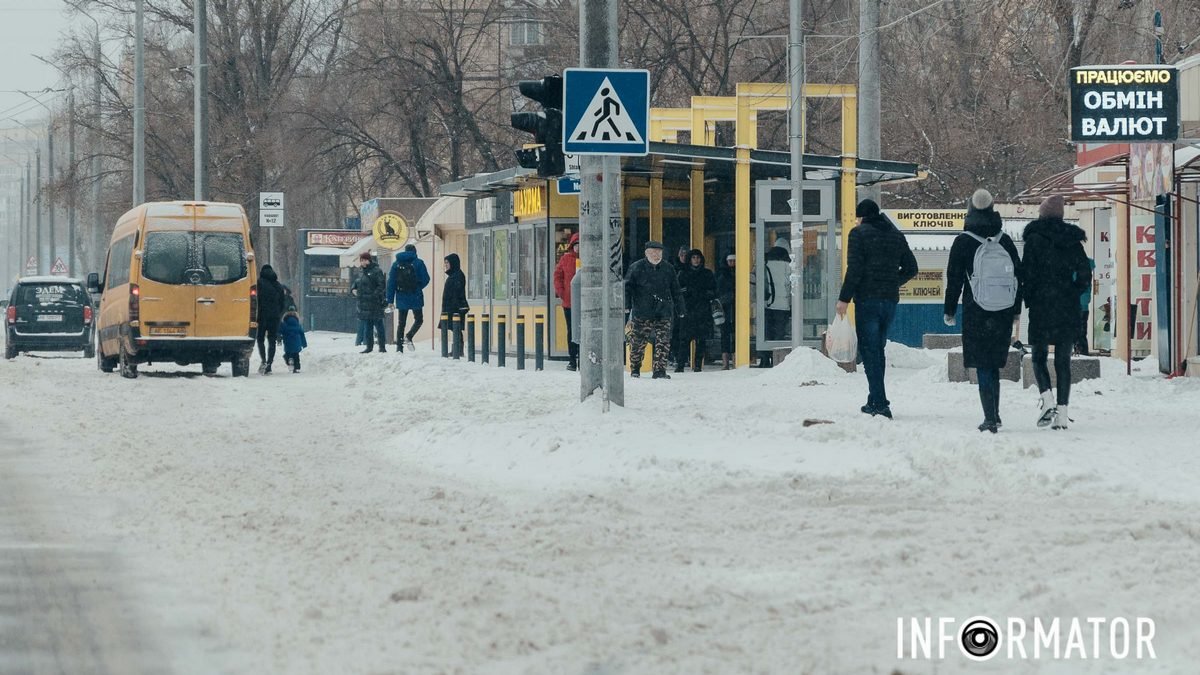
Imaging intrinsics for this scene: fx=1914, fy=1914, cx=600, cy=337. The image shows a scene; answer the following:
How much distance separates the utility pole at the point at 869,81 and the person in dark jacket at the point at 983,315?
961cm

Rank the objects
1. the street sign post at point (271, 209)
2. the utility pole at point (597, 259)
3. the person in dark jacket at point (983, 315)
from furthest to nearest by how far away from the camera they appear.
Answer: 1. the street sign post at point (271, 209)
2. the utility pole at point (597, 259)
3. the person in dark jacket at point (983, 315)

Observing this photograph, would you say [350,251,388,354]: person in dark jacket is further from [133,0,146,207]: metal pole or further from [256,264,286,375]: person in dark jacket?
[133,0,146,207]: metal pole

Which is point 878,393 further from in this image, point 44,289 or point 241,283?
point 44,289

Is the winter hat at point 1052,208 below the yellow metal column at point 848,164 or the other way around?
below

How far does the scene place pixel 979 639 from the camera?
636 centimetres

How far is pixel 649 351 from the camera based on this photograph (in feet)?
86.0

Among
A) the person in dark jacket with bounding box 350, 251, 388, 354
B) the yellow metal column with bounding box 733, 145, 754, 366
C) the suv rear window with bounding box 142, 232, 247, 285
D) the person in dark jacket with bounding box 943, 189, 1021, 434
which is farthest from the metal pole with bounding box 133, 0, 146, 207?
the person in dark jacket with bounding box 943, 189, 1021, 434

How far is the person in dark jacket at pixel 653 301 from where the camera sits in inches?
880

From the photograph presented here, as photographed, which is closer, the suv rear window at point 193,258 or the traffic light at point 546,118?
the traffic light at point 546,118

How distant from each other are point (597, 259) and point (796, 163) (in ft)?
32.0

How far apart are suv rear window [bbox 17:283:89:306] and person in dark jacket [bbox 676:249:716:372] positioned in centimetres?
1399

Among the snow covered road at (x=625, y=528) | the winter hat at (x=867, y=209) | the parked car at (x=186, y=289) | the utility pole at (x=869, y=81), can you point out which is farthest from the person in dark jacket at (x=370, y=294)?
the winter hat at (x=867, y=209)

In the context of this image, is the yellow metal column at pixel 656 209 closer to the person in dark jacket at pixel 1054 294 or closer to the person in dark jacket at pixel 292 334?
the person in dark jacket at pixel 292 334

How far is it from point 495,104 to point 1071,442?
35248 mm
